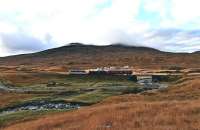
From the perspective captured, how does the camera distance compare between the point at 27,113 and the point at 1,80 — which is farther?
the point at 1,80

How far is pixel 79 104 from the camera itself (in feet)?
226

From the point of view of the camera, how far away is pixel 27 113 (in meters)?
58.9

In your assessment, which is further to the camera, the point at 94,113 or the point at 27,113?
the point at 27,113

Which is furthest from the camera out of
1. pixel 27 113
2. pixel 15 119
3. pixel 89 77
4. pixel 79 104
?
pixel 89 77

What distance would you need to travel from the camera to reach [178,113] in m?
33.2

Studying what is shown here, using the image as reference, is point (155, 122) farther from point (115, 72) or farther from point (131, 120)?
point (115, 72)

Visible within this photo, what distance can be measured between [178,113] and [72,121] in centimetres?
888

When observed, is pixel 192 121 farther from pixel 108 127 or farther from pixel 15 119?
→ pixel 15 119

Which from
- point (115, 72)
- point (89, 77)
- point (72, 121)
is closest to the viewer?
point (72, 121)

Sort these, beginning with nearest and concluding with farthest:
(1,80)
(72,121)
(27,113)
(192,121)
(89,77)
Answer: (192,121) < (72,121) < (27,113) < (1,80) < (89,77)

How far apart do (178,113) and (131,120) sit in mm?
3935

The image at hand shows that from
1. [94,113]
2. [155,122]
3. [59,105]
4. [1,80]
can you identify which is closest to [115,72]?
[1,80]

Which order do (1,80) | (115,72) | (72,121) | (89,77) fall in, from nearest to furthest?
1. (72,121)
2. (1,80)
3. (89,77)
4. (115,72)

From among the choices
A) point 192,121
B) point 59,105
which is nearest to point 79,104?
point 59,105
